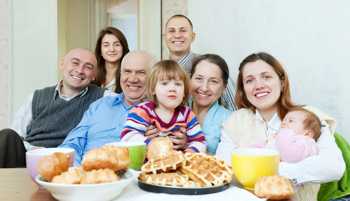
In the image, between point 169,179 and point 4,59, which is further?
point 4,59

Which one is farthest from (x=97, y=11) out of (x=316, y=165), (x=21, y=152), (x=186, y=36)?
(x=316, y=165)

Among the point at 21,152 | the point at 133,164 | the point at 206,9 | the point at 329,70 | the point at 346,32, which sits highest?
the point at 206,9

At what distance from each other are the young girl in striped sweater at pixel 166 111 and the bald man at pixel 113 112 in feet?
0.68

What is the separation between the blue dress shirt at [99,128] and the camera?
1.70 meters

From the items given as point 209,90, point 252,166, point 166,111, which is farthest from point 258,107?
point 252,166

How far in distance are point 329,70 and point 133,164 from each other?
1.05 metres

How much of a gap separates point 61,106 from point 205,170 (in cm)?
134

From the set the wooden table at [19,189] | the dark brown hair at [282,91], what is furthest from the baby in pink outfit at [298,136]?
the wooden table at [19,189]

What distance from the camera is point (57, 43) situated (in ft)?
10.8

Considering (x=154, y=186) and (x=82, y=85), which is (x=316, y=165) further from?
(x=82, y=85)

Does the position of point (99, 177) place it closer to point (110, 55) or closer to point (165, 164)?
point (165, 164)

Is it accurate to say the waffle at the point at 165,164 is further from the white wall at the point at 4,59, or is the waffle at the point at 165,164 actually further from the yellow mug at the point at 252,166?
the white wall at the point at 4,59

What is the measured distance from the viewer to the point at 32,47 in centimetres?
325

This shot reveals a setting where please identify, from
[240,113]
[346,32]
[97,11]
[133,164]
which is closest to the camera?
[133,164]
